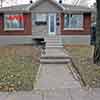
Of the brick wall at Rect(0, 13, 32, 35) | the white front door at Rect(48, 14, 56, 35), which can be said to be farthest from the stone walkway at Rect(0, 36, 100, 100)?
the white front door at Rect(48, 14, 56, 35)

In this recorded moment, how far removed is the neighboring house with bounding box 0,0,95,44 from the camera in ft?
89.4

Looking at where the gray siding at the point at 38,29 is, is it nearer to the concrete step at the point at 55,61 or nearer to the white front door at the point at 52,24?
the white front door at the point at 52,24

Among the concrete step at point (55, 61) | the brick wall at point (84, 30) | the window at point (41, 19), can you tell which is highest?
the window at point (41, 19)

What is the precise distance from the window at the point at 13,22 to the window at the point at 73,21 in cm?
435

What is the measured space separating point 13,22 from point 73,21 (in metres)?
5.93

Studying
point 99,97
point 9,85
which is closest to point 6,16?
point 9,85

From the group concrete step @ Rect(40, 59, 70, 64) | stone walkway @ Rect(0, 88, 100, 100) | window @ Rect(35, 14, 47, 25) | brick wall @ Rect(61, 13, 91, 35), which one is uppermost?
window @ Rect(35, 14, 47, 25)

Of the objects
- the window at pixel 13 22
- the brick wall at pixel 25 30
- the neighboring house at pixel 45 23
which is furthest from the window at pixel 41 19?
the window at pixel 13 22

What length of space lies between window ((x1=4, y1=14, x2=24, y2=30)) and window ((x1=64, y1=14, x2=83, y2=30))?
4.35 m

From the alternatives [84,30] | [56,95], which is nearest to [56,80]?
[56,95]

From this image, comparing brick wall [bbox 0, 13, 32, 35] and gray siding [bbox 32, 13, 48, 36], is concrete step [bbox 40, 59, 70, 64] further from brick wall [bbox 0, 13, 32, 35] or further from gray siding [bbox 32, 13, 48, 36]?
brick wall [bbox 0, 13, 32, 35]

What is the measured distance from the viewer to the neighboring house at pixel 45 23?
27.2 m

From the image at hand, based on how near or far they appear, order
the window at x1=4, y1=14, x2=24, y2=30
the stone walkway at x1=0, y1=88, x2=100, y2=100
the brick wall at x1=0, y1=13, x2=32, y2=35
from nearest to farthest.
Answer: the stone walkway at x1=0, y1=88, x2=100, y2=100
the brick wall at x1=0, y1=13, x2=32, y2=35
the window at x1=4, y1=14, x2=24, y2=30

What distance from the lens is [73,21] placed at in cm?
2761
